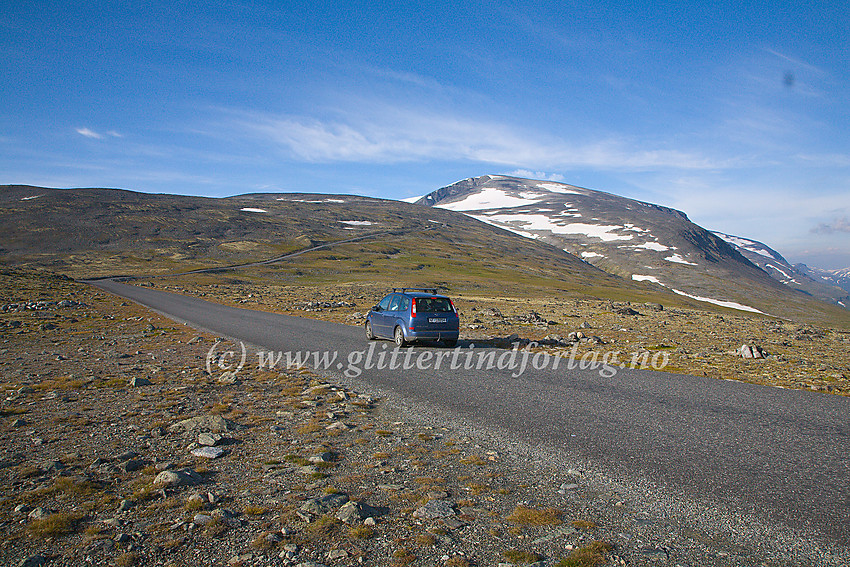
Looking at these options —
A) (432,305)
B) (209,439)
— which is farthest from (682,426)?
(432,305)

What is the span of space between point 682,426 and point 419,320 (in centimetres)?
1145

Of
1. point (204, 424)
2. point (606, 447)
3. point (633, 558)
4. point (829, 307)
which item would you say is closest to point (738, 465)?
point (606, 447)

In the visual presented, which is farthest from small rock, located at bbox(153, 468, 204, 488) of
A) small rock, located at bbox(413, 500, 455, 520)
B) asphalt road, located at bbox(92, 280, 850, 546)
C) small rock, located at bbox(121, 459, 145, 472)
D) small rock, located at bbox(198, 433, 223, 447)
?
asphalt road, located at bbox(92, 280, 850, 546)

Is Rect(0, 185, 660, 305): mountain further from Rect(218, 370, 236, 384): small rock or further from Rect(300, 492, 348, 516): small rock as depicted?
Rect(300, 492, 348, 516): small rock

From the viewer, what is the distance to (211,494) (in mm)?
5410

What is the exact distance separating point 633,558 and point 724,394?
801 centimetres

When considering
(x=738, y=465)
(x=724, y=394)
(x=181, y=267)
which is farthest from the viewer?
(x=181, y=267)

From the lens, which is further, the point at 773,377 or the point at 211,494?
the point at 773,377

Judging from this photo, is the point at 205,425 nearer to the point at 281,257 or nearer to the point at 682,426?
the point at 682,426

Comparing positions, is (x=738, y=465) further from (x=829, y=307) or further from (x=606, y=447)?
(x=829, y=307)

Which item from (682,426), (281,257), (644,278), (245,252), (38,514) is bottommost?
(38,514)

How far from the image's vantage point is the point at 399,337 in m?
19.1

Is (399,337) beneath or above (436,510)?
beneath

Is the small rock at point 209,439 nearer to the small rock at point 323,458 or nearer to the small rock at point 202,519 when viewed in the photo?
the small rock at point 323,458
